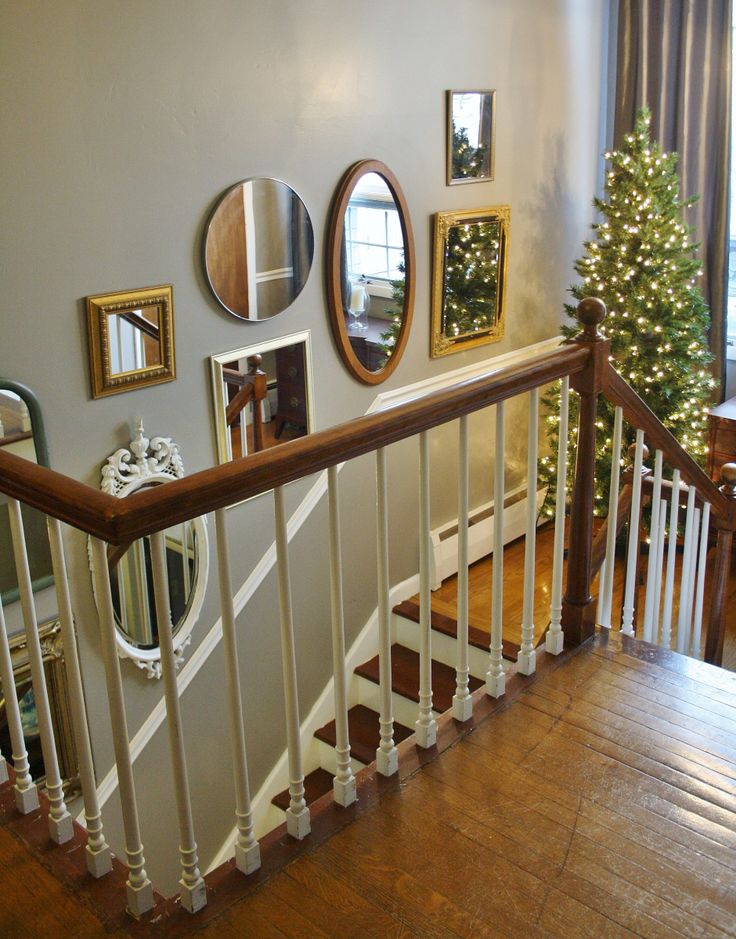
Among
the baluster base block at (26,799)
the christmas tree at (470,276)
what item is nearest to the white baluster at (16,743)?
the baluster base block at (26,799)

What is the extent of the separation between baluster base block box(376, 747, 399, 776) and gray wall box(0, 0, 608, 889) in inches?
65.9

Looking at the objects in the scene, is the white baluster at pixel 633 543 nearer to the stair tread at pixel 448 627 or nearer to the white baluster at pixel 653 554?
the white baluster at pixel 653 554

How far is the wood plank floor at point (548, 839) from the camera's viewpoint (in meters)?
1.67

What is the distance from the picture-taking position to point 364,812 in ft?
6.20

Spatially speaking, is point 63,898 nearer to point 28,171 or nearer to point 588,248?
point 28,171

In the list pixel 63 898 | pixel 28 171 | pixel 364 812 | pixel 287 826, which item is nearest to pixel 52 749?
pixel 63 898

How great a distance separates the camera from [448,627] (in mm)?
4629

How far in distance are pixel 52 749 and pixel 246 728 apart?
2.41m

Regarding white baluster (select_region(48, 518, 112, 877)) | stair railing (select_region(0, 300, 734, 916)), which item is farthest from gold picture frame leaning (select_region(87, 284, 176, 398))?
white baluster (select_region(48, 518, 112, 877))

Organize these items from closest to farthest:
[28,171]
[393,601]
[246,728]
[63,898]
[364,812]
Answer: [63,898] < [364,812] < [28,171] < [246,728] < [393,601]

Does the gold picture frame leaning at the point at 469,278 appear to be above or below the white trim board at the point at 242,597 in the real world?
above

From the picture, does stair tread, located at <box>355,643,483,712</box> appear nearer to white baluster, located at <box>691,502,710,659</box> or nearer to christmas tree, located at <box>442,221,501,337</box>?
white baluster, located at <box>691,502,710,659</box>

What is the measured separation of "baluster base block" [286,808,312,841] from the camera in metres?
1.77

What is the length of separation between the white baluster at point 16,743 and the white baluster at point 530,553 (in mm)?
1082
